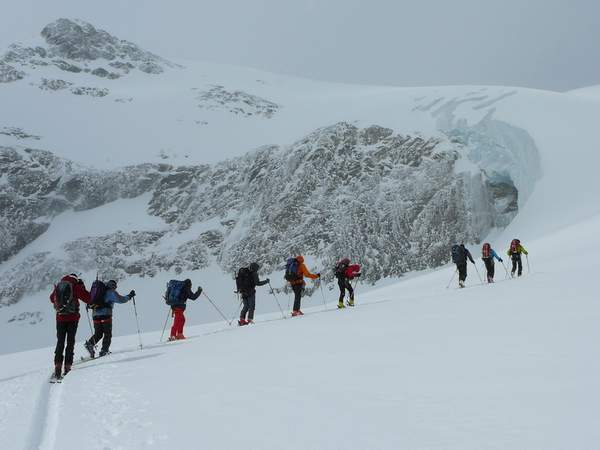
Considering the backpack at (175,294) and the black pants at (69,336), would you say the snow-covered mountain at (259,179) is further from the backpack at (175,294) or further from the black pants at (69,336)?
the black pants at (69,336)

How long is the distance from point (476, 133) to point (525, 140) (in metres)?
4.60

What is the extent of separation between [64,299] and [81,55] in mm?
94460

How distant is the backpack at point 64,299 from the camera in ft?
30.6

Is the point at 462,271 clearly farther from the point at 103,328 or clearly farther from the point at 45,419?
the point at 45,419

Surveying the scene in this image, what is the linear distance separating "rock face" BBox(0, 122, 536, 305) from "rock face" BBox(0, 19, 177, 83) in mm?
30853

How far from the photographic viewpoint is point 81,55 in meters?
89.6

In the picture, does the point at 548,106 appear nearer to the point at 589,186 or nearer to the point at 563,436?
the point at 589,186

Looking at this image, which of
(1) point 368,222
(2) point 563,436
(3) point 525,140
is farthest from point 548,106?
(2) point 563,436

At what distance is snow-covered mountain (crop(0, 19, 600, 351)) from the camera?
41438 mm

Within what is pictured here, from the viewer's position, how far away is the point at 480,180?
42.1 metres

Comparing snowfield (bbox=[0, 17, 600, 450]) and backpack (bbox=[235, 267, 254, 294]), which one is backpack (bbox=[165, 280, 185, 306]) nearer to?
snowfield (bbox=[0, 17, 600, 450])

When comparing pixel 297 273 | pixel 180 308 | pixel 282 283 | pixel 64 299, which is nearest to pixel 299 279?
pixel 297 273

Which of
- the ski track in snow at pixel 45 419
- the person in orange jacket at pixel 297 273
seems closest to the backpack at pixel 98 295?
the ski track in snow at pixel 45 419

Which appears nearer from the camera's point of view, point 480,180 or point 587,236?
point 587,236
